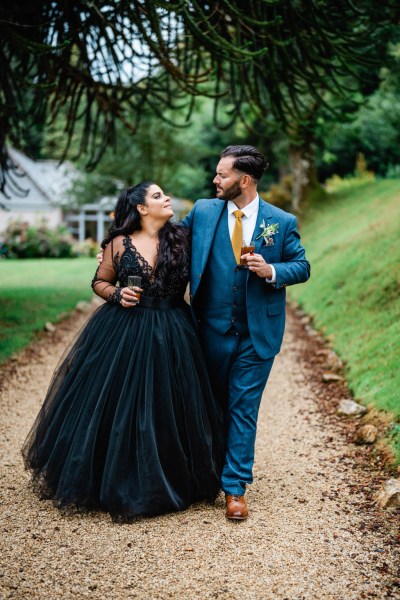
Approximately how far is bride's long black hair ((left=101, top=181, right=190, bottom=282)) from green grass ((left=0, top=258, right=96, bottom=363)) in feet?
14.0

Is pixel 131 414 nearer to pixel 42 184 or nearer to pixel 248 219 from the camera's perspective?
pixel 248 219

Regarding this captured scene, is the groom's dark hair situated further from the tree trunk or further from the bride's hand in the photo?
the tree trunk

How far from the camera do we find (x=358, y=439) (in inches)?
210

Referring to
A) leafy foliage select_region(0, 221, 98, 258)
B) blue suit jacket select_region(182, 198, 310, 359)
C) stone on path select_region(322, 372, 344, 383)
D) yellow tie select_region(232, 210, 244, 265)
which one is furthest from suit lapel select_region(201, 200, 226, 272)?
leafy foliage select_region(0, 221, 98, 258)

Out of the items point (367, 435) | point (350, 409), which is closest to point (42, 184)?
point (350, 409)

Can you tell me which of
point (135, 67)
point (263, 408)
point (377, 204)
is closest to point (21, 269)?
point (377, 204)

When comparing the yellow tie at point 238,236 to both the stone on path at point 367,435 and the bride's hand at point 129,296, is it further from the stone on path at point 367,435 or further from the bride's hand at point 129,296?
the stone on path at point 367,435

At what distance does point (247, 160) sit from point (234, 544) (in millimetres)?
2245

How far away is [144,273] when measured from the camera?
414cm

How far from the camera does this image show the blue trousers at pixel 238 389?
402cm

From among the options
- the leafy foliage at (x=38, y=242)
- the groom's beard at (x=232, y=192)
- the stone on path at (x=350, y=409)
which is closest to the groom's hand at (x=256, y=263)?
the groom's beard at (x=232, y=192)

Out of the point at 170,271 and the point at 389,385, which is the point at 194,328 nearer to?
the point at 170,271

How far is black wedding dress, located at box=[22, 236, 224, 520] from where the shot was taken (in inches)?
152

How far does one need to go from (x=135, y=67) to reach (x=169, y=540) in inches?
233
